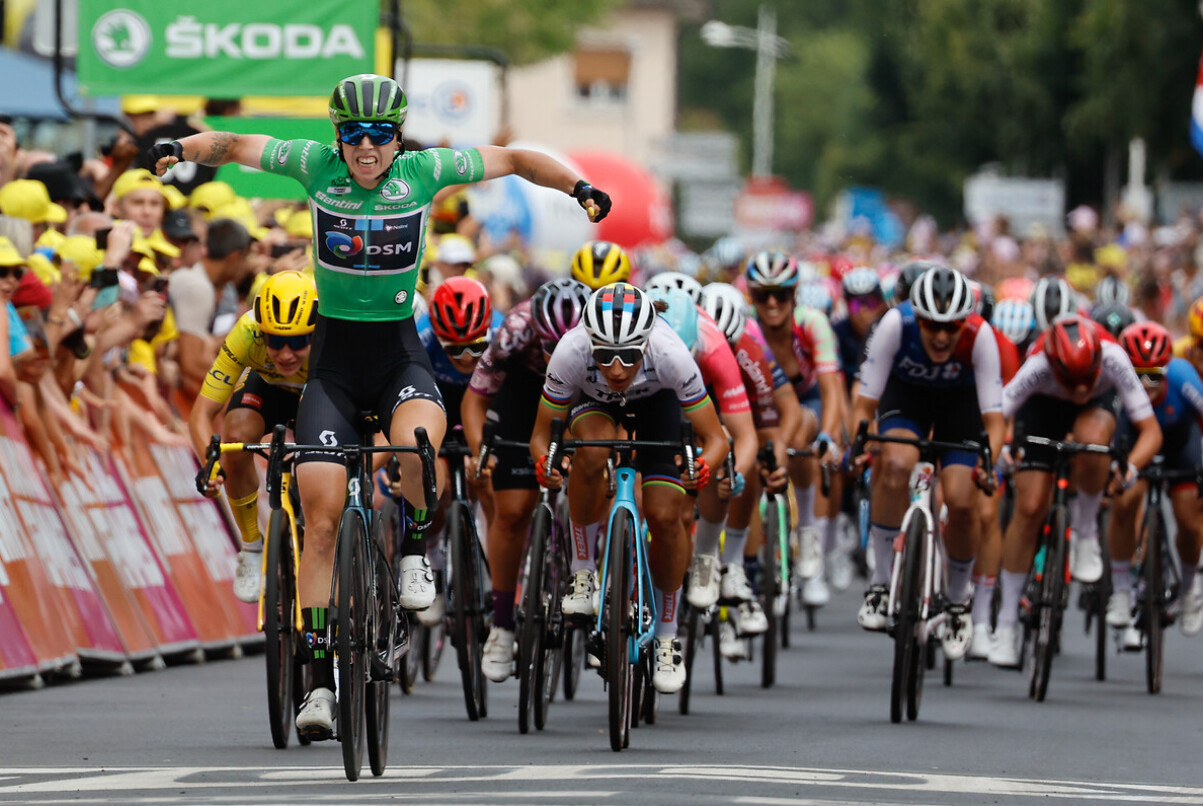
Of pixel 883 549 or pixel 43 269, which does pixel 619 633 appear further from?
pixel 43 269

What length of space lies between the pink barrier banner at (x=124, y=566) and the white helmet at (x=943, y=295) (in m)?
4.20

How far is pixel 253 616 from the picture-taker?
48.5ft

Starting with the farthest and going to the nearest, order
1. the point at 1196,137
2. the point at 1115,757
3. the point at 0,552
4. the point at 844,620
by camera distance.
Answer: the point at 1196,137 → the point at 844,620 → the point at 0,552 → the point at 1115,757

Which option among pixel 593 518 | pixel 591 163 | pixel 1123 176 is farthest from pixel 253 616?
pixel 1123 176

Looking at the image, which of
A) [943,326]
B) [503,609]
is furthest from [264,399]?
[943,326]

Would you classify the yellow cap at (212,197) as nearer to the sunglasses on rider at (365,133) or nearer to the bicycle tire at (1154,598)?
the bicycle tire at (1154,598)

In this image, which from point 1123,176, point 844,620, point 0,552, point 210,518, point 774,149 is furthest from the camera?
point 774,149

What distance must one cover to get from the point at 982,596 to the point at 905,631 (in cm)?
206

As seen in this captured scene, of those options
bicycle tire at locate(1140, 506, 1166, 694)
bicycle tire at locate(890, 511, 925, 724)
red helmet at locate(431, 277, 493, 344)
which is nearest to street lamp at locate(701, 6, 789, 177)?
bicycle tire at locate(1140, 506, 1166, 694)

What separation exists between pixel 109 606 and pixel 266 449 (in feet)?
12.3

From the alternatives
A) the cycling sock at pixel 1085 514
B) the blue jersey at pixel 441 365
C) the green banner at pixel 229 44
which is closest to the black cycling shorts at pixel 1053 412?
the cycling sock at pixel 1085 514

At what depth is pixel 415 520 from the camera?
9.66m

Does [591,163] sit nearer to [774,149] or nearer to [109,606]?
[109,606]

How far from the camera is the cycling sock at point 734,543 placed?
1358cm
